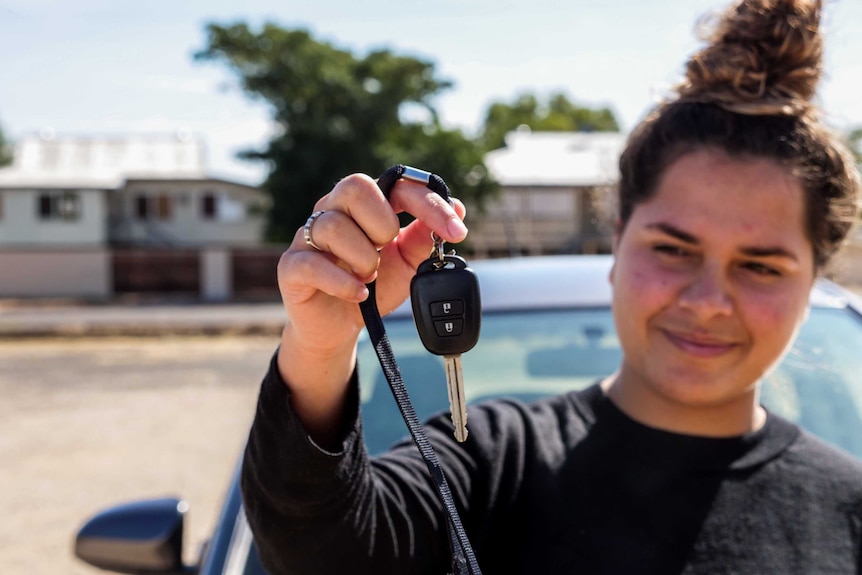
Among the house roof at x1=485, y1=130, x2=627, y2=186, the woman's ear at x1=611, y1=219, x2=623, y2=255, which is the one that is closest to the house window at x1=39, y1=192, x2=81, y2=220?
the house roof at x1=485, y1=130, x2=627, y2=186

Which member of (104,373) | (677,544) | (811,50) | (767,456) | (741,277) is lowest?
(104,373)

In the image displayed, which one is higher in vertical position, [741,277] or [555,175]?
[555,175]

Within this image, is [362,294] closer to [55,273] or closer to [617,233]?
[617,233]

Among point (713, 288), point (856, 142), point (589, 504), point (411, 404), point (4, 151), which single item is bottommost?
point (589, 504)

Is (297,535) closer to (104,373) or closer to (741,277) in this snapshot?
(741,277)

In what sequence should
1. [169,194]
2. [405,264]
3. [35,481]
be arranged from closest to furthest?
[405,264]
[35,481]
[169,194]

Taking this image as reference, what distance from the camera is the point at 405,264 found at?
129 cm

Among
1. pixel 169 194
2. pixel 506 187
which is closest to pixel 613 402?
pixel 506 187

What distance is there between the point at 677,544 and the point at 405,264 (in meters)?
0.68

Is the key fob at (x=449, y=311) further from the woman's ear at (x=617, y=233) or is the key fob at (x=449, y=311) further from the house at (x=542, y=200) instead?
the house at (x=542, y=200)

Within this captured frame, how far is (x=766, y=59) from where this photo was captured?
174 cm

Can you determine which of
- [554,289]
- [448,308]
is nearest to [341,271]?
[448,308]

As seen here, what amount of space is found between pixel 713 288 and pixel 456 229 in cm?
74

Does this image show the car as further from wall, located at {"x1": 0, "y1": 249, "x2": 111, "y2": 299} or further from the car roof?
wall, located at {"x1": 0, "y1": 249, "x2": 111, "y2": 299}
